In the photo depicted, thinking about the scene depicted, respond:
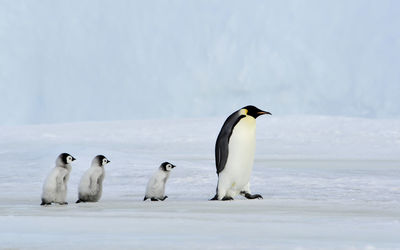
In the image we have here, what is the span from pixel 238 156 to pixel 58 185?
1565 mm

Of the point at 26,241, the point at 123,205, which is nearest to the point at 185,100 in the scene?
the point at 123,205

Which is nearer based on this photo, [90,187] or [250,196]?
[90,187]

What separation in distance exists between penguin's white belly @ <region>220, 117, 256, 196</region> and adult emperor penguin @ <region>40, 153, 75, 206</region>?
Result: 133 cm

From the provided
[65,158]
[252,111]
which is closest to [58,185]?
[65,158]

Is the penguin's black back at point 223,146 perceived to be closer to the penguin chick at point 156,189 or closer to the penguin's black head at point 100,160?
the penguin chick at point 156,189

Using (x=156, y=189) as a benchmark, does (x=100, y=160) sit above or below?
above

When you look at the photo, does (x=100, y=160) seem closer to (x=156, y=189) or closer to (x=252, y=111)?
(x=156, y=189)

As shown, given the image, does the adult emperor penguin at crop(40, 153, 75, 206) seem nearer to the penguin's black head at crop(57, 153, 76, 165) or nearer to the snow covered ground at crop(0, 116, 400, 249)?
the penguin's black head at crop(57, 153, 76, 165)

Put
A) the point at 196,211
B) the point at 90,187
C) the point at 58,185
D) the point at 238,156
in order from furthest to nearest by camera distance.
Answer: the point at 238,156, the point at 90,187, the point at 58,185, the point at 196,211

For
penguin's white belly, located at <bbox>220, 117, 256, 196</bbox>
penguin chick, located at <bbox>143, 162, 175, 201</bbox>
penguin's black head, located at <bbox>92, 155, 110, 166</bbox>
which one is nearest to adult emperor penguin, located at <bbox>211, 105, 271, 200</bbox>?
penguin's white belly, located at <bbox>220, 117, 256, 196</bbox>

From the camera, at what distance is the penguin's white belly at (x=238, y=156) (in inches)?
265

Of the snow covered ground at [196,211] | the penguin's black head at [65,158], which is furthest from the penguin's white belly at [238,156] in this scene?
the penguin's black head at [65,158]

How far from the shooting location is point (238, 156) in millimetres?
6738

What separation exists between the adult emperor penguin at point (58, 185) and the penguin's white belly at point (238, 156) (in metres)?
1.33
